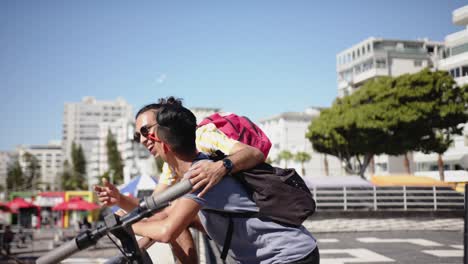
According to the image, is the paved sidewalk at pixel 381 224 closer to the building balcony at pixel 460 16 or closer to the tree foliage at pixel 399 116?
the building balcony at pixel 460 16

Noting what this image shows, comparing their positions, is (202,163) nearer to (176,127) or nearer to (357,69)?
(176,127)

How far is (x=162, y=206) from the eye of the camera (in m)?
1.55

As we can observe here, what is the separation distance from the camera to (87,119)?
188750 millimetres

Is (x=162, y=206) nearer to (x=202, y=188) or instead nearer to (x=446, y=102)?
(x=202, y=188)

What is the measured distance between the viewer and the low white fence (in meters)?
18.7

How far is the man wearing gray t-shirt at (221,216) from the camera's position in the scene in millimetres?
2127

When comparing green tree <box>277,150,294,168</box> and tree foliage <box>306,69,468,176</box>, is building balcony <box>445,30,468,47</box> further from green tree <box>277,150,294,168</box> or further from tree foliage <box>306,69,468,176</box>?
green tree <box>277,150,294,168</box>

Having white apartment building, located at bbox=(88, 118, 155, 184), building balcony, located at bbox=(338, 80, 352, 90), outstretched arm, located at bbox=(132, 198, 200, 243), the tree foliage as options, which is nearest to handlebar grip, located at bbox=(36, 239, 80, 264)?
A: outstretched arm, located at bbox=(132, 198, 200, 243)

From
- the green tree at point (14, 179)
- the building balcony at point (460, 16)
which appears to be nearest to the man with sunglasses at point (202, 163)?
the building balcony at point (460, 16)

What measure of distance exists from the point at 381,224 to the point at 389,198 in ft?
12.8

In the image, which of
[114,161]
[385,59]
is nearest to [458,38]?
[385,59]

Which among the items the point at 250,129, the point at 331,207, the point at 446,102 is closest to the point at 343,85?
the point at 446,102

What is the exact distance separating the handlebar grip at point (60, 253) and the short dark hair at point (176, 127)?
29.4 inches

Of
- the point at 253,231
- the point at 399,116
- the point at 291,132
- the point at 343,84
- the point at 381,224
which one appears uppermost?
the point at 343,84
